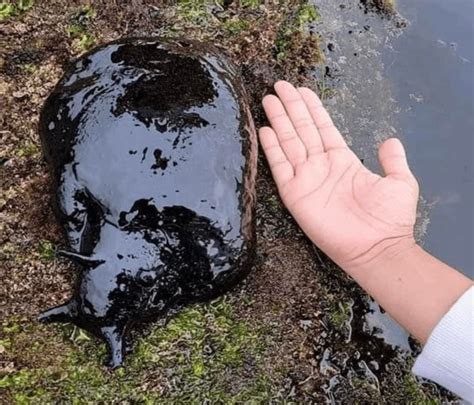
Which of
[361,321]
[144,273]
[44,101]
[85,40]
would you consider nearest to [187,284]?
[144,273]

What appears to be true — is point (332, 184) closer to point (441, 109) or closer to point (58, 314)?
point (441, 109)

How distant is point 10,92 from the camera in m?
3.44

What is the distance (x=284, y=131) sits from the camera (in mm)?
3480

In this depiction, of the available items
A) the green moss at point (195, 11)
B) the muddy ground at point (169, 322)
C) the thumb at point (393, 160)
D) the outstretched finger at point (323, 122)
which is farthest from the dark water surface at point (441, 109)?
the green moss at point (195, 11)

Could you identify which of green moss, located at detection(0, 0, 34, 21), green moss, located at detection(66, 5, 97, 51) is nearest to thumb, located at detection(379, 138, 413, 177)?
green moss, located at detection(66, 5, 97, 51)

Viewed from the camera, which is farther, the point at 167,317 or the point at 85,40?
the point at 85,40

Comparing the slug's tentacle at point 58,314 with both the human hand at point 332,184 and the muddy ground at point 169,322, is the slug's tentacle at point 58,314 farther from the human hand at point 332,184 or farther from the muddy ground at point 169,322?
the human hand at point 332,184

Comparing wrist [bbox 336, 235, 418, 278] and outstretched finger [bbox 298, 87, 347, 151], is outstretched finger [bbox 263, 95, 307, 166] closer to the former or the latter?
outstretched finger [bbox 298, 87, 347, 151]

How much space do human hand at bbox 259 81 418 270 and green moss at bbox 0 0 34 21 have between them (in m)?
1.27

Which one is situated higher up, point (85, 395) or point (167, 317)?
point (167, 317)

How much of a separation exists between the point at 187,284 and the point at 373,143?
1295 millimetres

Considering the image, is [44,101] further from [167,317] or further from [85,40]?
[167,317]

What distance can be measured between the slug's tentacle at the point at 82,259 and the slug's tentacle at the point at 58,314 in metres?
0.23

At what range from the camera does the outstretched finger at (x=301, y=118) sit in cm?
345
